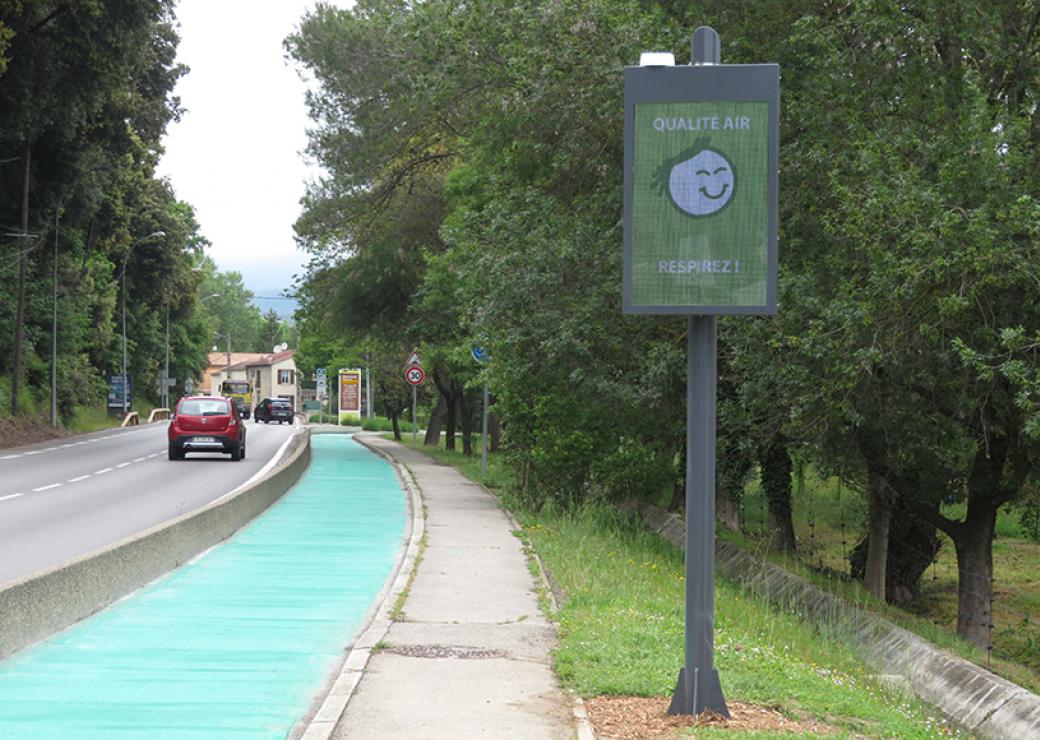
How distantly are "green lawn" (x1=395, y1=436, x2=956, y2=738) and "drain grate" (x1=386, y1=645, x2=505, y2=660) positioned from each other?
1.70ft

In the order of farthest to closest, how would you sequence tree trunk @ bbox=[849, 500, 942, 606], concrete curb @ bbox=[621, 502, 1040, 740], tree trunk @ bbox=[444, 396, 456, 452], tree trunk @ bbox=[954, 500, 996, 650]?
tree trunk @ bbox=[444, 396, 456, 452]
tree trunk @ bbox=[849, 500, 942, 606]
tree trunk @ bbox=[954, 500, 996, 650]
concrete curb @ bbox=[621, 502, 1040, 740]

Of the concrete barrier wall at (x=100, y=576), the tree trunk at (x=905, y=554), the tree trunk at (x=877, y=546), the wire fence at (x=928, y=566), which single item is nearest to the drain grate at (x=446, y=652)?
the concrete barrier wall at (x=100, y=576)

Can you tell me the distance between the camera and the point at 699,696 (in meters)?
7.03

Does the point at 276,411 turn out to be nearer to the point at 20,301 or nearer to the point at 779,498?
the point at 20,301

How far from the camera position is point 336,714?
6.84 metres

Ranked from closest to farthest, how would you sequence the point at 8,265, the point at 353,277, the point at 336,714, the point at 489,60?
the point at 336,714 → the point at 489,60 → the point at 353,277 → the point at 8,265

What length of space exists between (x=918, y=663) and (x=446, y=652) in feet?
17.9

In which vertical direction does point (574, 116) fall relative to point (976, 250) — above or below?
above

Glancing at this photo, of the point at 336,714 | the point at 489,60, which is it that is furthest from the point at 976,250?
the point at 489,60

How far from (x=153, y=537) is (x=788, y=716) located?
7.35 meters

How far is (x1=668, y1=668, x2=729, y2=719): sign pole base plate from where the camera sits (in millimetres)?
7012

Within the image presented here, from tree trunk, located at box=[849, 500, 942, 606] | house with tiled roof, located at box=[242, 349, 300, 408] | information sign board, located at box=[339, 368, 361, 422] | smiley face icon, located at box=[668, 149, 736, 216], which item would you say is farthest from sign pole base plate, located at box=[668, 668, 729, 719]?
house with tiled roof, located at box=[242, 349, 300, 408]

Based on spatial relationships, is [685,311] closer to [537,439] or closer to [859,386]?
[859,386]

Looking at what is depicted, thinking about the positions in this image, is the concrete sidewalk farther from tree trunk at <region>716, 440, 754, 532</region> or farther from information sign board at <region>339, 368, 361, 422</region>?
information sign board at <region>339, 368, 361, 422</region>
